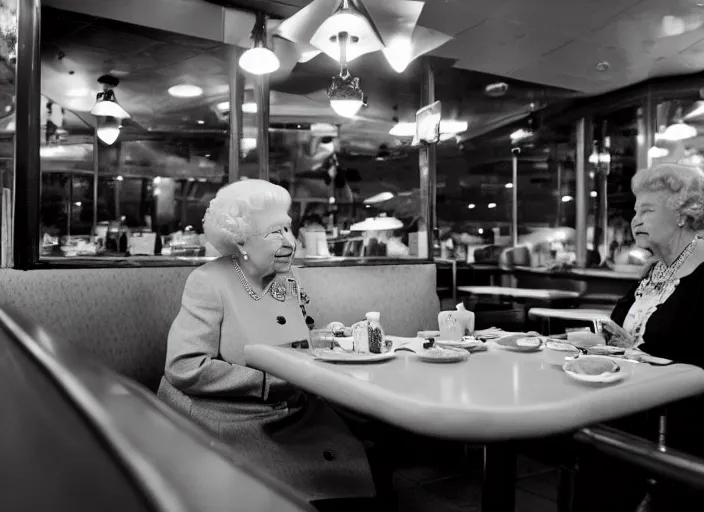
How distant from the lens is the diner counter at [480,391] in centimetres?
119

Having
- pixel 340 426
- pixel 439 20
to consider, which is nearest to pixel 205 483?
pixel 340 426

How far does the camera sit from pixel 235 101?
5004 millimetres

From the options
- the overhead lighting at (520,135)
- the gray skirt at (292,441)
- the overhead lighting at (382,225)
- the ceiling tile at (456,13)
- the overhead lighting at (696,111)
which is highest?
the ceiling tile at (456,13)

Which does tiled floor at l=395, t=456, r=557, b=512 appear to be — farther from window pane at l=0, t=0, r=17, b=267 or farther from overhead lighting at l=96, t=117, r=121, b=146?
overhead lighting at l=96, t=117, r=121, b=146

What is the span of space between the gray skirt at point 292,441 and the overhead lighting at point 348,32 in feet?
7.54

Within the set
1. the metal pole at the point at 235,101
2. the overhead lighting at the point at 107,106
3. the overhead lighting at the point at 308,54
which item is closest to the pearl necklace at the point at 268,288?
the metal pole at the point at 235,101

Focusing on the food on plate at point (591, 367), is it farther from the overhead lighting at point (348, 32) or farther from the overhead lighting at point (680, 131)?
the overhead lighting at point (680, 131)

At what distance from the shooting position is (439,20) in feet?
17.9

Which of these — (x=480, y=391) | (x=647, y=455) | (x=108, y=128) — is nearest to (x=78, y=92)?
(x=108, y=128)

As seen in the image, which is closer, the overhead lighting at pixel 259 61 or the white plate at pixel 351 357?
the white plate at pixel 351 357

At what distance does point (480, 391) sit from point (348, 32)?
2813mm

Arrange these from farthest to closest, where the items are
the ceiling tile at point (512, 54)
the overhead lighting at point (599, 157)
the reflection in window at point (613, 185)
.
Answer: the overhead lighting at point (599, 157)
the reflection in window at point (613, 185)
the ceiling tile at point (512, 54)

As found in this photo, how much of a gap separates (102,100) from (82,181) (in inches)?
111

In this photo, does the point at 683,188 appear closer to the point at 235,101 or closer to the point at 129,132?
the point at 235,101
